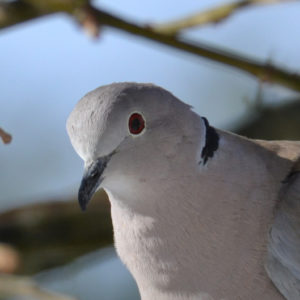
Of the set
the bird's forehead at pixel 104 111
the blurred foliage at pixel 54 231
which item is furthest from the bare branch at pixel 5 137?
the blurred foliage at pixel 54 231

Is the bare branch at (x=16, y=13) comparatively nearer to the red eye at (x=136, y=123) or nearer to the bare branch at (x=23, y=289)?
the red eye at (x=136, y=123)

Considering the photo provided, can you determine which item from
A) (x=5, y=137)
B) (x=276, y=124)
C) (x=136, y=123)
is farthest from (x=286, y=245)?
(x=276, y=124)

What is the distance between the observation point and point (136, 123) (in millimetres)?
2221

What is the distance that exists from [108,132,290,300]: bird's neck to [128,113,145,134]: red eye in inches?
10.4

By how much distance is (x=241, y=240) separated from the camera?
2457 mm

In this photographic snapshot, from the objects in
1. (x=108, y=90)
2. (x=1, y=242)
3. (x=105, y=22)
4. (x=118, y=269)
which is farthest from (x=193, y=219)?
(x=118, y=269)

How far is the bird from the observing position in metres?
2.34

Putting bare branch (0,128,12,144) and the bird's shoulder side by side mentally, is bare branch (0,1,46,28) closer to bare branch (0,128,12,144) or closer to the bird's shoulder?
bare branch (0,128,12,144)

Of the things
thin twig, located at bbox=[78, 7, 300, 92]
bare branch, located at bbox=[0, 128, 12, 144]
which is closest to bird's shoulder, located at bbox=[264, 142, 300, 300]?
thin twig, located at bbox=[78, 7, 300, 92]

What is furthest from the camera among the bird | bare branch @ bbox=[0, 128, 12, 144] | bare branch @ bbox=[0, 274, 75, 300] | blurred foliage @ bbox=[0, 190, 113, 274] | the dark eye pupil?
blurred foliage @ bbox=[0, 190, 113, 274]

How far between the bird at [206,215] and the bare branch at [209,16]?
0.50 meters

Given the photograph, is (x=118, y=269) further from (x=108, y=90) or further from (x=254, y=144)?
(x=108, y=90)

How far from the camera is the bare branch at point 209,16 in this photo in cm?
284

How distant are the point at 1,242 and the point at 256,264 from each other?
4.21ft
